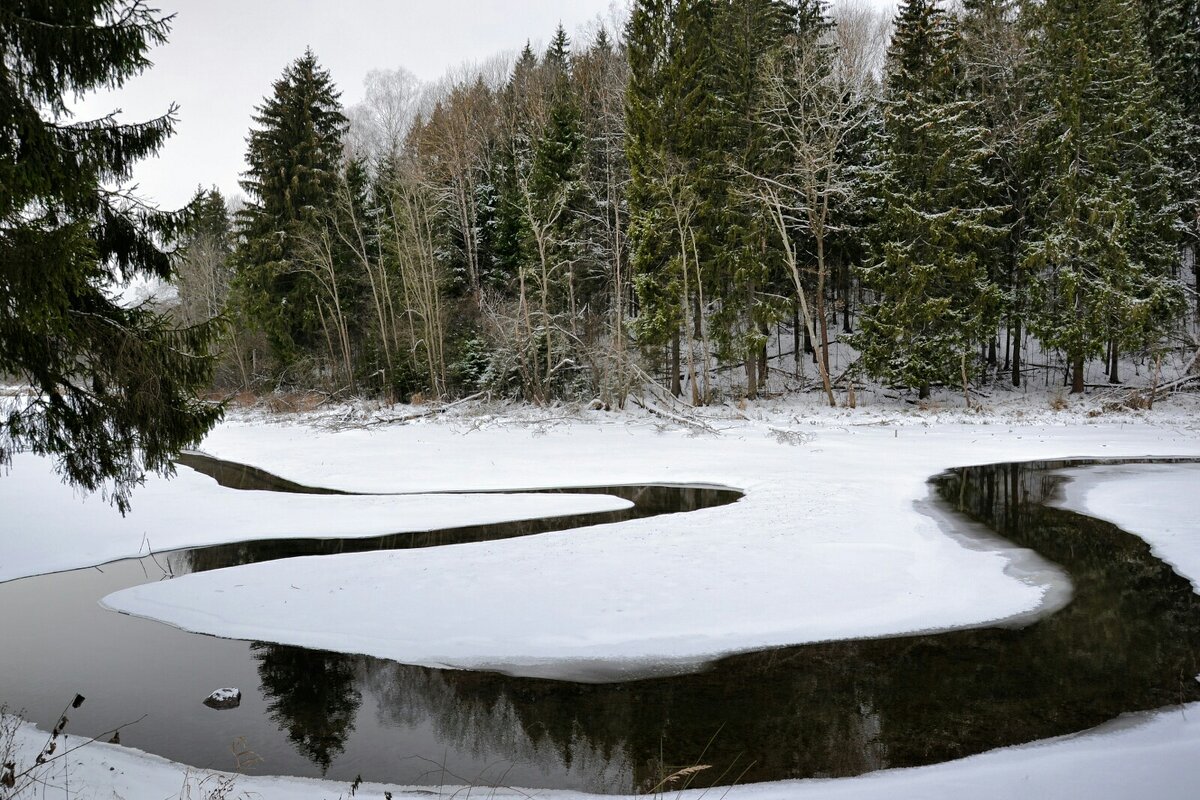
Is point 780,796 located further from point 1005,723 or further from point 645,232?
point 645,232

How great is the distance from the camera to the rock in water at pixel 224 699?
6.05 m

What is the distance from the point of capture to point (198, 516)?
12.9 meters

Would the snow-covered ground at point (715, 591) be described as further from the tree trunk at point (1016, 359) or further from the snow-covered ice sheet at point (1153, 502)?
the tree trunk at point (1016, 359)

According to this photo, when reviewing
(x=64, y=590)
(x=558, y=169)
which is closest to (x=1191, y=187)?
(x=558, y=169)

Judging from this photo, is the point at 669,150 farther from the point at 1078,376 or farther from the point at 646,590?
the point at 646,590

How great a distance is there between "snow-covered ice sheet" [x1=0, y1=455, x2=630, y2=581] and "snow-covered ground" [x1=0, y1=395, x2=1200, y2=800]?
206 mm

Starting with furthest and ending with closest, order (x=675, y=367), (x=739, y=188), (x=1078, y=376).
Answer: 1. (x=675, y=367)
2. (x=739, y=188)
3. (x=1078, y=376)

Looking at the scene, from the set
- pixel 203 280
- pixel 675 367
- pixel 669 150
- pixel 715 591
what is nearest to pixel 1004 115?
pixel 669 150

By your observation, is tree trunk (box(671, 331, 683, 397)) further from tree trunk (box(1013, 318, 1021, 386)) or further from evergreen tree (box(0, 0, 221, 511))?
evergreen tree (box(0, 0, 221, 511))

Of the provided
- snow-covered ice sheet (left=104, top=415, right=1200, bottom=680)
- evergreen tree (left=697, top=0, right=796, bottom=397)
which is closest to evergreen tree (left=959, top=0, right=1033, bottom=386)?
evergreen tree (left=697, top=0, right=796, bottom=397)

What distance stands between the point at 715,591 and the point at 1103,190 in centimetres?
2410

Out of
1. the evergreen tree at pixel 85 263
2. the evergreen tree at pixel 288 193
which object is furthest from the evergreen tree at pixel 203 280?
the evergreen tree at pixel 85 263

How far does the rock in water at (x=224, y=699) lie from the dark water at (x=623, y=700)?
12 centimetres

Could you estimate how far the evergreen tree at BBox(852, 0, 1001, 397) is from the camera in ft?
84.4
